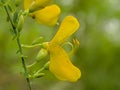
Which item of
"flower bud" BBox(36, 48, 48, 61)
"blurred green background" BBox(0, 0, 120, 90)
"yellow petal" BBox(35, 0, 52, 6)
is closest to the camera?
"yellow petal" BBox(35, 0, 52, 6)

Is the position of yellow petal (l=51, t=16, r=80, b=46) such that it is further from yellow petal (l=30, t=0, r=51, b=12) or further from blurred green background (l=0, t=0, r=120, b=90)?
blurred green background (l=0, t=0, r=120, b=90)

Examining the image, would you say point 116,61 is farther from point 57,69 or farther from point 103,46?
point 57,69

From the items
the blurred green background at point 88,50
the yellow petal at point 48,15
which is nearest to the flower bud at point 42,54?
the yellow petal at point 48,15

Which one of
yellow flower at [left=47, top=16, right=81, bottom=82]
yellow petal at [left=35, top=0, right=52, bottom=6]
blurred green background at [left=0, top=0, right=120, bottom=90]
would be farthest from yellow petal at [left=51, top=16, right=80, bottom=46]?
blurred green background at [left=0, top=0, right=120, bottom=90]

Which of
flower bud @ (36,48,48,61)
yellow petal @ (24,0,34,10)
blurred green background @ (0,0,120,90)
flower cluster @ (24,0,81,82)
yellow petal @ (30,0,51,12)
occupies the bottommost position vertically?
blurred green background @ (0,0,120,90)

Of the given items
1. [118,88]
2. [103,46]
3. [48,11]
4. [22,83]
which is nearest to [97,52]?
[103,46]

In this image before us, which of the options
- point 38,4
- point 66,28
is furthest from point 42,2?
point 66,28

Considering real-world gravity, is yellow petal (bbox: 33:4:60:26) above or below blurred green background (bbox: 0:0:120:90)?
above
